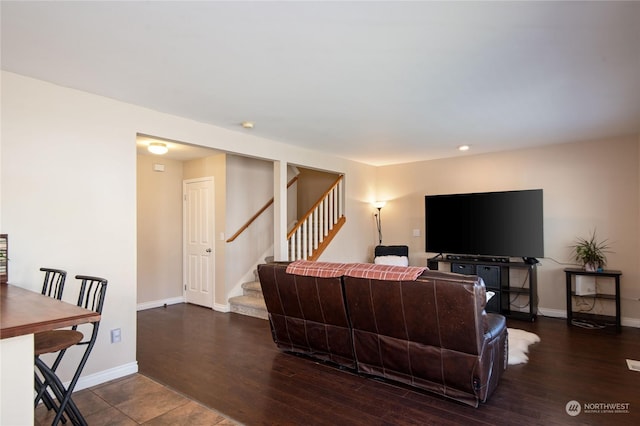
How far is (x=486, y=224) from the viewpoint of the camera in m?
5.32

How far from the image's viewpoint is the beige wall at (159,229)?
568cm

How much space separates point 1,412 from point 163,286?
4.70m

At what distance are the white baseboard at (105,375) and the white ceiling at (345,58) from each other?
7.91 feet

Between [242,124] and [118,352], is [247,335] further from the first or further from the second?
[242,124]

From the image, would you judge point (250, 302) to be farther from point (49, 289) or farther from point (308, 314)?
point (49, 289)

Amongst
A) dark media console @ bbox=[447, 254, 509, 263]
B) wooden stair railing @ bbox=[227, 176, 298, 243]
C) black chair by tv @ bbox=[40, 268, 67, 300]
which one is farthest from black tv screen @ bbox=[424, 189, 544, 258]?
black chair by tv @ bbox=[40, 268, 67, 300]

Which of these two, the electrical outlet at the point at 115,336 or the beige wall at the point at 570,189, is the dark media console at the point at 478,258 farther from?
the electrical outlet at the point at 115,336

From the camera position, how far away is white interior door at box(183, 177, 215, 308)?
5.77 meters

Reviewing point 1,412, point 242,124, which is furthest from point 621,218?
point 1,412

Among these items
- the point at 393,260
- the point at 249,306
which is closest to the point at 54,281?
the point at 249,306

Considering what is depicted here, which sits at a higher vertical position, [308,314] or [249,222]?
[249,222]

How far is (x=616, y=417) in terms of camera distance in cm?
242

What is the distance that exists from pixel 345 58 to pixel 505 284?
170 inches

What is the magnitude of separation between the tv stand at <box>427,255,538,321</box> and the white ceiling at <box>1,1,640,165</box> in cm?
210
